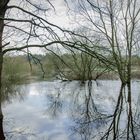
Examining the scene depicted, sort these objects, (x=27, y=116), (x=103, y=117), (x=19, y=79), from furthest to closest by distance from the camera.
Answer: (x=19, y=79), (x=27, y=116), (x=103, y=117)

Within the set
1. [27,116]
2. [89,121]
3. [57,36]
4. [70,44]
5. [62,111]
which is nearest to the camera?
[70,44]

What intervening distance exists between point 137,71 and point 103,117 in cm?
2847

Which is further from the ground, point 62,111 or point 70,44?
point 70,44

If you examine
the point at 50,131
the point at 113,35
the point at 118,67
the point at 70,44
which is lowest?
the point at 50,131

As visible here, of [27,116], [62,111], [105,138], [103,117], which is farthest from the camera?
[62,111]

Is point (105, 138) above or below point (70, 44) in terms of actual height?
below

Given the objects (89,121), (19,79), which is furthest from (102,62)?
(19,79)

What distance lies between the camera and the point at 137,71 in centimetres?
3803

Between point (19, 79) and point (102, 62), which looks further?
point (19, 79)

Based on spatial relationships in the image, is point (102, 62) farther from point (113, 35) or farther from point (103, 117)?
point (113, 35)

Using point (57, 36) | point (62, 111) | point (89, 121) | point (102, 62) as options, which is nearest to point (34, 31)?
point (57, 36)

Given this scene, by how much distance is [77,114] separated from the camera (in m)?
11.6

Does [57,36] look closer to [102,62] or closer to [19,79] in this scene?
[102,62]

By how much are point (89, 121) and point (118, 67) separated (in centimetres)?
585
